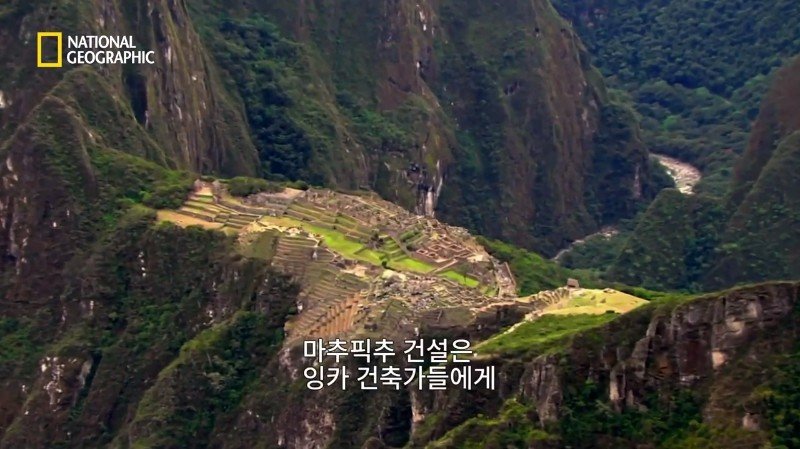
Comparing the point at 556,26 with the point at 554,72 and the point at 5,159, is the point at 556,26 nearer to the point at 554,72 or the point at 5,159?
the point at 554,72

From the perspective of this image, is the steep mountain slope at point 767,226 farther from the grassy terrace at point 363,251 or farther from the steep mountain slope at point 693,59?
the grassy terrace at point 363,251

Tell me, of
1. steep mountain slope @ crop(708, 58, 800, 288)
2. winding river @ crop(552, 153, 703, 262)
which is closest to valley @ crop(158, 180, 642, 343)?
steep mountain slope @ crop(708, 58, 800, 288)

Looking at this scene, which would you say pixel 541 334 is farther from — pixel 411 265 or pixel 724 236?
pixel 724 236

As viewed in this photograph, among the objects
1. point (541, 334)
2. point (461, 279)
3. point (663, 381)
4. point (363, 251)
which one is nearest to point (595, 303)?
point (541, 334)

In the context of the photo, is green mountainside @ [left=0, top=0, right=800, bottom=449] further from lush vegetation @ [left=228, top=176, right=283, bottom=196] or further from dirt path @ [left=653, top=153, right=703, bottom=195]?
dirt path @ [left=653, top=153, right=703, bottom=195]

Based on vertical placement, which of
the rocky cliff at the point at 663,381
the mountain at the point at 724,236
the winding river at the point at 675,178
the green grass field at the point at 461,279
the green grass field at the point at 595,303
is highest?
the winding river at the point at 675,178

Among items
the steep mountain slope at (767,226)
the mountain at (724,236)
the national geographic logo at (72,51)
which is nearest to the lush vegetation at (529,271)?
the mountain at (724,236)
